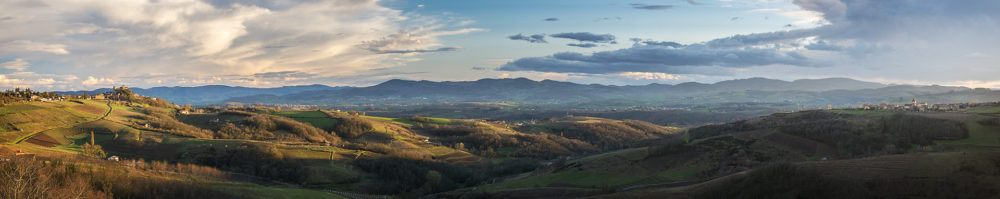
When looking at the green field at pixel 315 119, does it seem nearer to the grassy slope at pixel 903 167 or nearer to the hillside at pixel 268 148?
the hillside at pixel 268 148

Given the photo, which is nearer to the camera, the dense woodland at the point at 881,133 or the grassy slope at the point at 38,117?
the dense woodland at the point at 881,133

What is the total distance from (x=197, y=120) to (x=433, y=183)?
84.6 m

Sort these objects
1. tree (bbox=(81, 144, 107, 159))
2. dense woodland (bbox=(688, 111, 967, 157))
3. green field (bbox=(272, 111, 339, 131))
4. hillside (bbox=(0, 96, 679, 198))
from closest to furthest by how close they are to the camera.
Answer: dense woodland (bbox=(688, 111, 967, 157)) → hillside (bbox=(0, 96, 679, 198)) → tree (bbox=(81, 144, 107, 159)) → green field (bbox=(272, 111, 339, 131))

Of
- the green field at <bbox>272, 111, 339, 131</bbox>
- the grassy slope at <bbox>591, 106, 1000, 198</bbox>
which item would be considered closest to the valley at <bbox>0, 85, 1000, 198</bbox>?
the grassy slope at <bbox>591, 106, 1000, 198</bbox>

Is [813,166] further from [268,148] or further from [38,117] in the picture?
[38,117]

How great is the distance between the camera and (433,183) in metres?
80.4

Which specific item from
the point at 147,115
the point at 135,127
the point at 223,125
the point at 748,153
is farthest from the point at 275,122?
the point at 748,153

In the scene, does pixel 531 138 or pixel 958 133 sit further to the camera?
pixel 531 138

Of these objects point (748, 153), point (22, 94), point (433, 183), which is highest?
point (22, 94)

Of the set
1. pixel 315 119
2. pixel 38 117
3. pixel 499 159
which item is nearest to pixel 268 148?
pixel 38 117

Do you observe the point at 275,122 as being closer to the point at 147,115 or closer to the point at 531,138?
the point at 147,115

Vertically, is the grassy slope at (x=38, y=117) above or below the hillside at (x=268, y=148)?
above

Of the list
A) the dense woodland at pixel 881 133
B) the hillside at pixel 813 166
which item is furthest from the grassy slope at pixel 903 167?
the dense woodland at pixel 881 133

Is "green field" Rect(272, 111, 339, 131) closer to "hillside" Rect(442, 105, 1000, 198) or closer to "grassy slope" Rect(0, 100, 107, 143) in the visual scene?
"grassy slope" Rect(0, 100, 107, 143)
